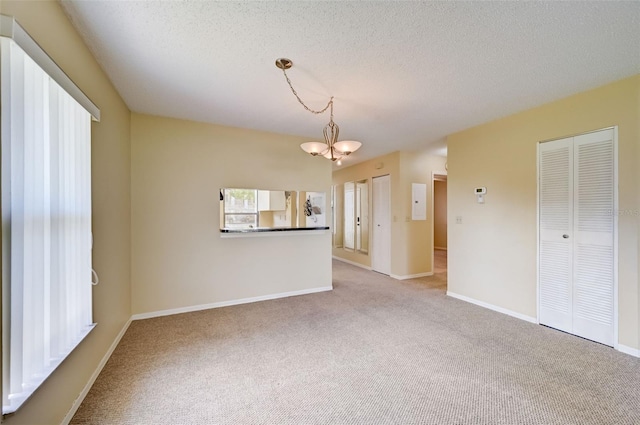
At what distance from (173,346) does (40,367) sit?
1313 millimetres

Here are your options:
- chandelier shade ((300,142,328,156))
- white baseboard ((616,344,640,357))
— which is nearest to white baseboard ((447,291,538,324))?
white baseboard ((616,344,640,357))

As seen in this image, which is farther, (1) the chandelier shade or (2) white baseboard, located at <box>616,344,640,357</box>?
(1) the chandelier shade

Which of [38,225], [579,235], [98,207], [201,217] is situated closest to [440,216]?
[579,235]

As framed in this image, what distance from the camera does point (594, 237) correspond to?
8.79ft

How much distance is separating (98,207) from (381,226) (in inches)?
188

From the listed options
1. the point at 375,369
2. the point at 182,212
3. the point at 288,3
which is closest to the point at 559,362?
the point at 375,369

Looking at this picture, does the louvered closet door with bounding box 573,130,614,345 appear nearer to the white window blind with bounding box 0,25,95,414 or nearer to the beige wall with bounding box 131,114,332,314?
the beige wall with bounding box 131,114,332,314

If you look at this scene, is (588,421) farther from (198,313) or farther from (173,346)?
(198,313)

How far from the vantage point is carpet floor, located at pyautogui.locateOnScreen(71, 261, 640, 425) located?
170 cm

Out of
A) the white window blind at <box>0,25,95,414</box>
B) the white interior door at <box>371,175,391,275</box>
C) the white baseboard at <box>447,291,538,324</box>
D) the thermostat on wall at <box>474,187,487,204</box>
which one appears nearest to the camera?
the white window blind at <box>0,25,95,414</box>

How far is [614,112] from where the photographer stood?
8.30ft

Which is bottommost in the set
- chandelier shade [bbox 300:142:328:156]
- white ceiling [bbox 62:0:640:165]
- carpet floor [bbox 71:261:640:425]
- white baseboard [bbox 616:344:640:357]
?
carpet floor [bbox 71:261:640:425]

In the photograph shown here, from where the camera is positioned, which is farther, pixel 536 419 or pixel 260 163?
pixel 260 163

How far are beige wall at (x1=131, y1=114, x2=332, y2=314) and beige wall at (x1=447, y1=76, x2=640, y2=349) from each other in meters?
2.39
